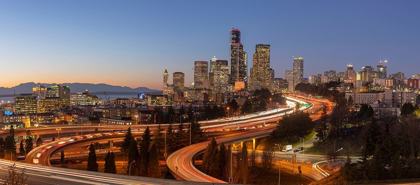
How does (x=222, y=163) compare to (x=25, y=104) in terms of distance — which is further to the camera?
(x=25, y=104)

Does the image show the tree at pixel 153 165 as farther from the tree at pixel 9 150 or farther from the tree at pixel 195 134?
the tree at pixel 9 150

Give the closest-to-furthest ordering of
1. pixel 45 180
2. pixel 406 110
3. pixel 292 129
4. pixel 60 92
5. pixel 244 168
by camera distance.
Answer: pixel 45 180 → pixel 244 168 → pixel 292 129 → pixel 406 110 → pixel 60 92

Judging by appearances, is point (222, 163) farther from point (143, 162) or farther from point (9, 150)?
point (9, 150)

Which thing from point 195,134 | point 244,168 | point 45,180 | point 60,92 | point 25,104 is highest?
point 60,92

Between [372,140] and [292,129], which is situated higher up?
[372,140]

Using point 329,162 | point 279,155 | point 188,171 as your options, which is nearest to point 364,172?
point 329,162

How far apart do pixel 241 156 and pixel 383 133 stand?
9.88 meters

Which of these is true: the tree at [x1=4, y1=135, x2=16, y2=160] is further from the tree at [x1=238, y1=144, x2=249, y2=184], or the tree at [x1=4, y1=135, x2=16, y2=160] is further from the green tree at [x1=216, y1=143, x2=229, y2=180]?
the tree at [x1=238, y1=144, x2=249, y2=184]

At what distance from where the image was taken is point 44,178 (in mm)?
17594

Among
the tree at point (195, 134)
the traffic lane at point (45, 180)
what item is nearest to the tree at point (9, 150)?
the traffic lane at point (45, 180)

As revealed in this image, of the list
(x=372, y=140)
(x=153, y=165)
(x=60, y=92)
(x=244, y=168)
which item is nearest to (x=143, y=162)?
(x=153, y=165)

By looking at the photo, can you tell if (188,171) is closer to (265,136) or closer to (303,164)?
(303,164)

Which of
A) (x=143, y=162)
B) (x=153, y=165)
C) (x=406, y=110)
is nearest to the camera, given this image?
(x=153, y=165)

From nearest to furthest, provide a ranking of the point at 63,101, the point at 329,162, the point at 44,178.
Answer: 1. the point at 44,178
2. the point at 329,162
3. the point at 63,101
